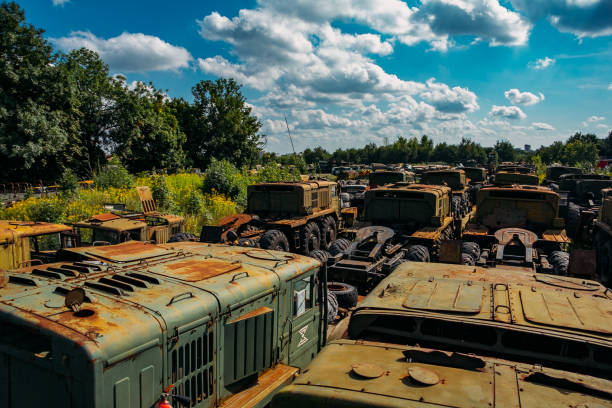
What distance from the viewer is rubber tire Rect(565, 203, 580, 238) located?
17.1m

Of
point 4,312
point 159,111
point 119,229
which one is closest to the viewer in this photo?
point 4,312

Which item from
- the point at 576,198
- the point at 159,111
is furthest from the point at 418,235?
the point at 159,111

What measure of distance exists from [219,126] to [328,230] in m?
25.7

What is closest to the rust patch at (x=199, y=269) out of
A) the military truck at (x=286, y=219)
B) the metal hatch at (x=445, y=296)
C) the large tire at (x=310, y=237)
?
the metal hatch at (x=445, y=296)

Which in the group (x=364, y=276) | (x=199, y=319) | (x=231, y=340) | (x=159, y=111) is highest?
(x=159, y=111)

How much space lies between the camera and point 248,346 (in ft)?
15.9

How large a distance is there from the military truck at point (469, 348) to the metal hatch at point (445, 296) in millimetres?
11

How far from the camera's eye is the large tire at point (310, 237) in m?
14.6

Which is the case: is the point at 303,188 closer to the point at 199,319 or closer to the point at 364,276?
the point at 364,276

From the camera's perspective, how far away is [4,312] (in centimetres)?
363

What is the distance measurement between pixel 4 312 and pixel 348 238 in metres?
11.4

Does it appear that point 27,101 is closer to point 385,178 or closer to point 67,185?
point 67,185

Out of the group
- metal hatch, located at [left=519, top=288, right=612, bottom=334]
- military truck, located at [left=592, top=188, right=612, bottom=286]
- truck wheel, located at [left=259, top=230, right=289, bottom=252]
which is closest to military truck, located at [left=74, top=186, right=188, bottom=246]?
truck wheel, located at [left=259, top=230, right=289, bottom=252]

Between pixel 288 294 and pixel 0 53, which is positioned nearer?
pixel 288 294
